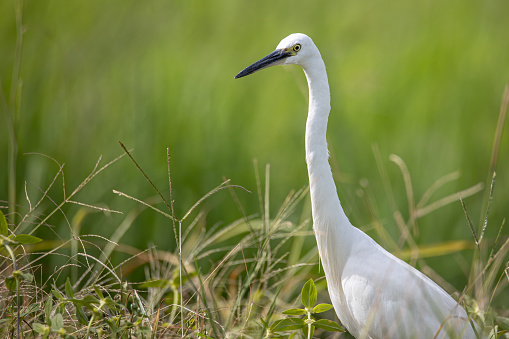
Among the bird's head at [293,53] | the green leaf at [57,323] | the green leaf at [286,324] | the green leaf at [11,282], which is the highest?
the bird's head at [293,53]

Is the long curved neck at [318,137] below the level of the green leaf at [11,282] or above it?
above

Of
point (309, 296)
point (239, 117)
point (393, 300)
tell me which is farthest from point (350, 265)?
point (239, 117)

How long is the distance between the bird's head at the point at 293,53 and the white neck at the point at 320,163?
0.01m

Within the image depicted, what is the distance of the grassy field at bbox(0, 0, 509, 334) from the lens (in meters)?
1.76

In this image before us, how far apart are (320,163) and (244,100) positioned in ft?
3.30

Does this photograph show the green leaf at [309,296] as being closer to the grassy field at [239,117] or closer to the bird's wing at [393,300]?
the bird's wing at [393,300]

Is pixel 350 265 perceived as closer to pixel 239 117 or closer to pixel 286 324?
pixel 286 324

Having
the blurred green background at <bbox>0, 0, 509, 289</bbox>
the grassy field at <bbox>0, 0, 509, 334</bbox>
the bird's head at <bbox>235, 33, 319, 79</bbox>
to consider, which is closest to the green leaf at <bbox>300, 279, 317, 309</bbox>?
the bird's head at <bbox>235, 33, 319, 79</bbox>

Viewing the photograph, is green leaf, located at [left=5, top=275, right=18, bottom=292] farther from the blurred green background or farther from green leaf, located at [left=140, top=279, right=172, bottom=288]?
the blurred green background

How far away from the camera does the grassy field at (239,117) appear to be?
5.79ft

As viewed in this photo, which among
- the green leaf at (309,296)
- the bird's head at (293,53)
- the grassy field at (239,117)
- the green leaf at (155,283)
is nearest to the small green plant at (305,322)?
the green leaf at (309,296)

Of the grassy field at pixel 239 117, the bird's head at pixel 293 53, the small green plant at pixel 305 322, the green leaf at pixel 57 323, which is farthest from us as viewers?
the grassy field at pixel 239 117

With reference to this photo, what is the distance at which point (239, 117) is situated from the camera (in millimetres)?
2043

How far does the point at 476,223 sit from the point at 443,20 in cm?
87
